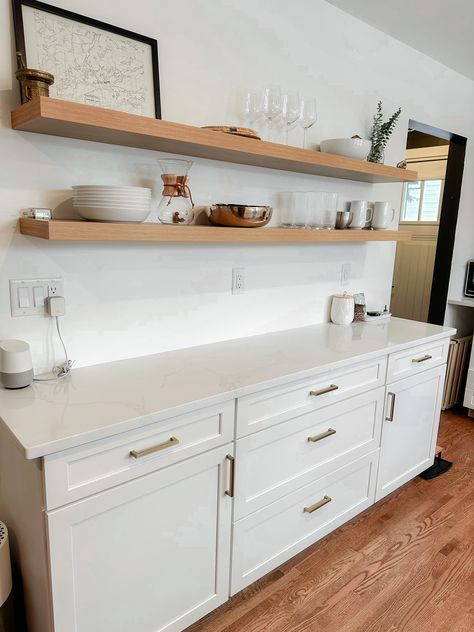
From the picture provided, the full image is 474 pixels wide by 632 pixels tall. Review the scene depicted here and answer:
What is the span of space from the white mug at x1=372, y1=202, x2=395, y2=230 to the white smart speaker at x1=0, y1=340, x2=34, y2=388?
6.22 feet

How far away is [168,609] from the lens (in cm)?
147

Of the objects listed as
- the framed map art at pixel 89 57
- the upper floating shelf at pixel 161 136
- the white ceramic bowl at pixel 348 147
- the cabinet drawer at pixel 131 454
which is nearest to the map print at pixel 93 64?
the framed map art at pixel 89 57

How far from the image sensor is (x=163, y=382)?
1.53 m

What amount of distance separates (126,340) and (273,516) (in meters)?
0.91

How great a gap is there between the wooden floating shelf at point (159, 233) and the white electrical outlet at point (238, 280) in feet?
0.93

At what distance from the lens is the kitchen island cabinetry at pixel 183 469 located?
3.94 ft

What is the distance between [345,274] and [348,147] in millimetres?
741

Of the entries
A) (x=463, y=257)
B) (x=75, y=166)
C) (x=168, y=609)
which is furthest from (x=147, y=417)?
(x=463, y=257)

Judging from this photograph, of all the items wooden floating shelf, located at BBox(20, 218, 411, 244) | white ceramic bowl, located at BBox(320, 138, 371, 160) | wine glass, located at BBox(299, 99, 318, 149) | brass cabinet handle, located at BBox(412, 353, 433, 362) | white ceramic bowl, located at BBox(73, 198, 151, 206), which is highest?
wine glass, located at BBox(299, 99, 318, 149)

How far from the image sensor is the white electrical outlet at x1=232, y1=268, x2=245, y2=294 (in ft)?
6.81

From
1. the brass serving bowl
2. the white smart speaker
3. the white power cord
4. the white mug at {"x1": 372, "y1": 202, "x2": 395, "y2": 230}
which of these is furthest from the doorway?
the white smart speaker

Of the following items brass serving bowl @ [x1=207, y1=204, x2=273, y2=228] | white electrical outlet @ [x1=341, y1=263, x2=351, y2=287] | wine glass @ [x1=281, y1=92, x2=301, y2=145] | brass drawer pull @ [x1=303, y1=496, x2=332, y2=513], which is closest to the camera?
brass serving bowl @ [x1=207, y1=204, x2=273, y2=228]

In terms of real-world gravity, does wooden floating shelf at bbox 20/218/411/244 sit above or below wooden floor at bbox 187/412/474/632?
above

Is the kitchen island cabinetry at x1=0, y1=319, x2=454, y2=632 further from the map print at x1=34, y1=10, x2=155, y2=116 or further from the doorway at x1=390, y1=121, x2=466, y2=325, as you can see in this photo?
the doorway at x1=390, y1=121, x2=466, y2=325
